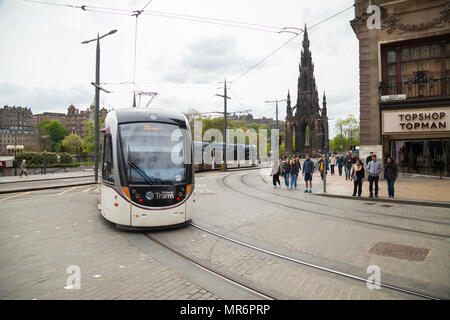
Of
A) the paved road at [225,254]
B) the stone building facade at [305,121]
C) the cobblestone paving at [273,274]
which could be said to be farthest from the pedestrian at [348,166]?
the stone building facade at [305,121]

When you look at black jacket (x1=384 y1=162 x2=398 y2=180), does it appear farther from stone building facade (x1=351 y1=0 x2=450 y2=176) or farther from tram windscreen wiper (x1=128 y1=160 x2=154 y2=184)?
tram windscreen wiper (x1=128 y1=160 x2=154 y2=184)

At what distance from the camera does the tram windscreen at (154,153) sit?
6988 mm

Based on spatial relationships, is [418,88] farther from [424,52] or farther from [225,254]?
[225,254]

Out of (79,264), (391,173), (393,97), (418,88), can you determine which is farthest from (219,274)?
(418,88)

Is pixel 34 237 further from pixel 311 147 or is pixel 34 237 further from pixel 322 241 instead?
pixel 311 147

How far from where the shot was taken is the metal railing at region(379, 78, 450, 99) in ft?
57.7

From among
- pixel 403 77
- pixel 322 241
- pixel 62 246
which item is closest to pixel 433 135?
pixel 403 77

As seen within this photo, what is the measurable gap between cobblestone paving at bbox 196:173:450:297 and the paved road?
0.9 inches

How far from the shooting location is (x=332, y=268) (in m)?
4.96

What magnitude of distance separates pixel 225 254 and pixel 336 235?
2.91 meters

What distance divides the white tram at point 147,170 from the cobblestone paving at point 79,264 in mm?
757

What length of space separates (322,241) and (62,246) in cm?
550

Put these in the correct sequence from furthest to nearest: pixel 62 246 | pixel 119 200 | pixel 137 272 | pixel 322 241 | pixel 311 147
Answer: pixel 311 147 → pixel 119 200 → pixel 322 241 → pixel 62 246 → pixel 137 272

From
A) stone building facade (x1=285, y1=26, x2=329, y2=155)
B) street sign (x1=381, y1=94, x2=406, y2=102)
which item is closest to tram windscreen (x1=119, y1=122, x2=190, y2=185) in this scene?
street sign (x1=381, y1=94, x2=406, y2=102)
